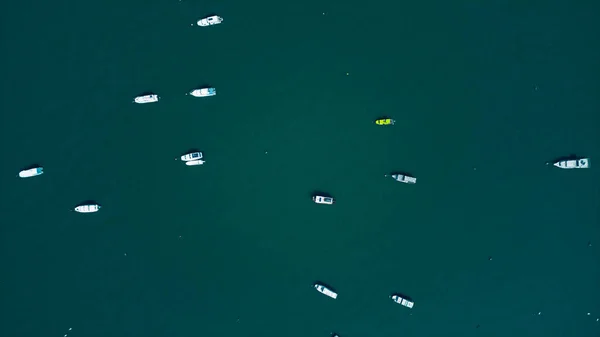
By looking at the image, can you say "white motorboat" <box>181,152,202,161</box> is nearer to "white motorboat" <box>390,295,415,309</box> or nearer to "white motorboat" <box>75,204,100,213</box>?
"white motorboat" <box>75,204,100,213</box>

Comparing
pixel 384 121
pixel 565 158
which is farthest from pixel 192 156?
pixel 565 158

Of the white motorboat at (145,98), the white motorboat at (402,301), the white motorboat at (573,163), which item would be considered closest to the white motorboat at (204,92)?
the white motorboat at (145,98)

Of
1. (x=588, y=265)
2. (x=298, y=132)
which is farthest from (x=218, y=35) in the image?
(x=588, y=265)

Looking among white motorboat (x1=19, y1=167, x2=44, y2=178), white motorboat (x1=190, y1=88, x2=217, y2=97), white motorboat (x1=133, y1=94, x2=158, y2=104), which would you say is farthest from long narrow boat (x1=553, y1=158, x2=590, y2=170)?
white motorboat (x1=19, y1=167, x2=44, y2=178)

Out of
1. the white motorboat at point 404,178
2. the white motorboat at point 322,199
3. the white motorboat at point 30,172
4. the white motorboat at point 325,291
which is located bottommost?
the white motorboat at point 325,291

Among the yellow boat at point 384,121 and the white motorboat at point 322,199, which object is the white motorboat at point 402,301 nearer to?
the white motorboat at point 322,199

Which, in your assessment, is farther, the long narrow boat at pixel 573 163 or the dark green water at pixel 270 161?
the long narrow boat at pixel 573 163
